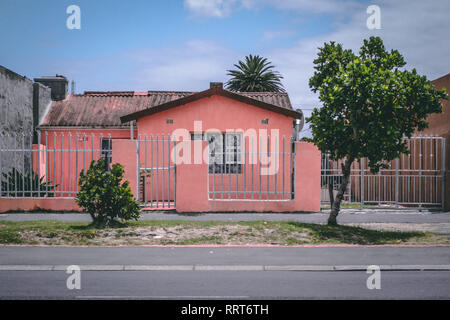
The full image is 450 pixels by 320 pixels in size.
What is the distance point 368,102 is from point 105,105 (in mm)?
14712

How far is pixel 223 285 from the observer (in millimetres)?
5984

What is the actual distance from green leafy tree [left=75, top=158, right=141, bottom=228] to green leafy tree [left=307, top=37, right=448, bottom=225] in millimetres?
4565

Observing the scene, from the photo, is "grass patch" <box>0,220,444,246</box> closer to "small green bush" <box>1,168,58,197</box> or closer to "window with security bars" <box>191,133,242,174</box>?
"small green bush" <box>1,168,58,197</box>

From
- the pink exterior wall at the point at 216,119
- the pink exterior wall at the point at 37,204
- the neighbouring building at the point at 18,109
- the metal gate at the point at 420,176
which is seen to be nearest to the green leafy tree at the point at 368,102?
the metal gate at the point at 420,176

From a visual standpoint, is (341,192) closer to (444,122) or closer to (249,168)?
(249,168)

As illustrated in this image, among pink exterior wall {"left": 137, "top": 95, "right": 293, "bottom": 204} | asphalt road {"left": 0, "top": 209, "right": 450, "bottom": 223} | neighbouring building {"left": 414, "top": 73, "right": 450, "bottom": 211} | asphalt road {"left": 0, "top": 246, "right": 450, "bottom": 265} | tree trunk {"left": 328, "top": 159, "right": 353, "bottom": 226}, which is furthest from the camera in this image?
pink exterior wall {"left": 137, "top": 95, "right": 293, "bottom": 204}

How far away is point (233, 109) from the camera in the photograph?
1689 cm

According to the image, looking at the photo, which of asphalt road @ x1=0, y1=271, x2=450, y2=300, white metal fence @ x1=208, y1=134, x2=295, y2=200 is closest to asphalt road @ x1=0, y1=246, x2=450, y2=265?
asphalt road @ x1=0, y1=271, x2=450, y2=300

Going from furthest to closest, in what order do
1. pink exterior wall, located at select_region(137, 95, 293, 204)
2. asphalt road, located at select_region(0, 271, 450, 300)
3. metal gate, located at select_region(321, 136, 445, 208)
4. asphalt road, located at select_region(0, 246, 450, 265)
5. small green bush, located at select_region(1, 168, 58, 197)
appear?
pink exterior wall, located at select_region(137, 95, 293, 204) < metal gate, located at select_region(321, 136, 445, 208) < small green bush, located at select_region(1, 168, 58, 197) < asphalt road, located at select_region(0, 246, 450, 265) < asphalt road, located at select_region(0, 271, 450, 300)

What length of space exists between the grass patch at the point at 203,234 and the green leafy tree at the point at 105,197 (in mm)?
325

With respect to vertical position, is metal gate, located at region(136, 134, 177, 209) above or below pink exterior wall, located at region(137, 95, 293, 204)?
below

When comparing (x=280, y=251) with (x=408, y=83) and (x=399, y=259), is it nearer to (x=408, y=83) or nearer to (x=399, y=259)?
(x=399, y=259)

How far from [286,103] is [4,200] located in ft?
41.2

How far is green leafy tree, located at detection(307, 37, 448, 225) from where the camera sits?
9.52 m
